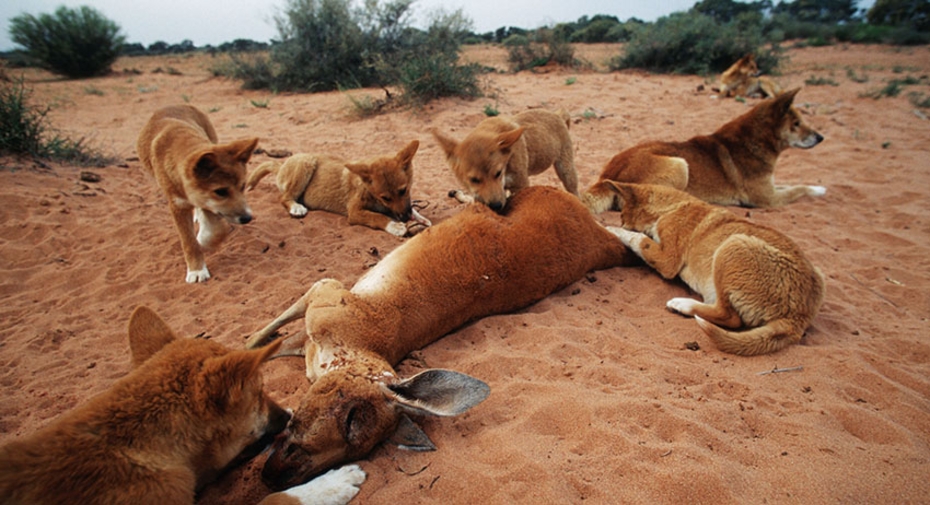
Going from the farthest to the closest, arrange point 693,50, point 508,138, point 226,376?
point 693,50, point 508,138, point 226,376

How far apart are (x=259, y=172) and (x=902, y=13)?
4004 centimetres

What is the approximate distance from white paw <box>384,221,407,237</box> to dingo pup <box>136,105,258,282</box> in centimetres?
169

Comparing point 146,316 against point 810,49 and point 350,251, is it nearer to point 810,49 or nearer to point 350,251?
point 350,251

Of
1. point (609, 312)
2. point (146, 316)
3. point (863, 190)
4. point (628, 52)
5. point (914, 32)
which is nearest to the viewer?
point (146, 316)

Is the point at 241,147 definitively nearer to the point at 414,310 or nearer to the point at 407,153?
the point at 407,153

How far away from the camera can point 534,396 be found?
2848mm

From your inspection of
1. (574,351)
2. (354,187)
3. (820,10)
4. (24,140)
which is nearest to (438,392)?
(574,351)

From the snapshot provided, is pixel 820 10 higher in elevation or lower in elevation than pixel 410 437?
higher

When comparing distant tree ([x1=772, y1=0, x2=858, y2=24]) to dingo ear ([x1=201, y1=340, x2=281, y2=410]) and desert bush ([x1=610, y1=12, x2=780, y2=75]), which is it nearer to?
desert bush ([x1=610, y1=12, x2=780, y2=75])

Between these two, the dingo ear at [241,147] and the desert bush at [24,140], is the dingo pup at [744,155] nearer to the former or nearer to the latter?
the dingo ear at [241,147]

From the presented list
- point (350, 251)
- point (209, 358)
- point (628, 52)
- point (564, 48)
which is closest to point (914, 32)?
point (628, 52)

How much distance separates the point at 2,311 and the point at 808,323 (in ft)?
22.7

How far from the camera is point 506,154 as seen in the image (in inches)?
209

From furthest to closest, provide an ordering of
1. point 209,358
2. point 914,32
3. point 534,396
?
point 914,32 → point 534,396 → point 209,358
